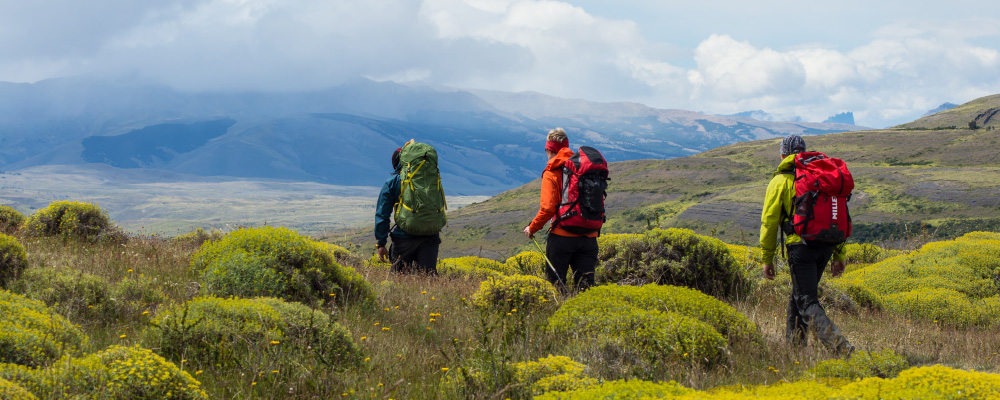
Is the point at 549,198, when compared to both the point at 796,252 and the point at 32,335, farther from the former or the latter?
the point at 32,335

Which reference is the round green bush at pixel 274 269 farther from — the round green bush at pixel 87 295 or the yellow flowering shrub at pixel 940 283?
the yellow flowering shrub at pixel 940 283

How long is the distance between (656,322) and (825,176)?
2.21 meters

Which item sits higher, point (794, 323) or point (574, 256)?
point (574, 256)

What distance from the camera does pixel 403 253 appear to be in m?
8.22

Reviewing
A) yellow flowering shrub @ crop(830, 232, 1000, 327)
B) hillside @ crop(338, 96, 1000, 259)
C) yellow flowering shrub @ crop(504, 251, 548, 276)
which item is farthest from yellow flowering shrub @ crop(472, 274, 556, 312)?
hillside @ crop(338, 96, 1000, 259)

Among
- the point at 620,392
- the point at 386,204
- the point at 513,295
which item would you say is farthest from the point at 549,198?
the point at 620,392

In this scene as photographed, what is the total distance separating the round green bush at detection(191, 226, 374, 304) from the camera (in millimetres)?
5324

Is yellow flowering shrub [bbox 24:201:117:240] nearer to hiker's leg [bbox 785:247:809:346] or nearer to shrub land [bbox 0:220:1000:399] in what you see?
shrub land [bbox 0:220:1000:399]

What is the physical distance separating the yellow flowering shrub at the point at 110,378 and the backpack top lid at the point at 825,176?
16.1 ft

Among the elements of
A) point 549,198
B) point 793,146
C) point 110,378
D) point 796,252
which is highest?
point 793,146

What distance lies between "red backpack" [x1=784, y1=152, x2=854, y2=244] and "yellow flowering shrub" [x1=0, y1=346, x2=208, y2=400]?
485 centimetres

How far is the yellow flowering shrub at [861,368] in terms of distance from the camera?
370 cm

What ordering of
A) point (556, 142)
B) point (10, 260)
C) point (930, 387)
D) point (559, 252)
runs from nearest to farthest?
1. point (930, 387)
2. point (10, 260)
3. point (556, 142)
4. point (559, 252)

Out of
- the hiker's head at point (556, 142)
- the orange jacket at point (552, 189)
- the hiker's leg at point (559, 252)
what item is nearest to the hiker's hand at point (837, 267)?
the hiker's leg at point (559, 252)
